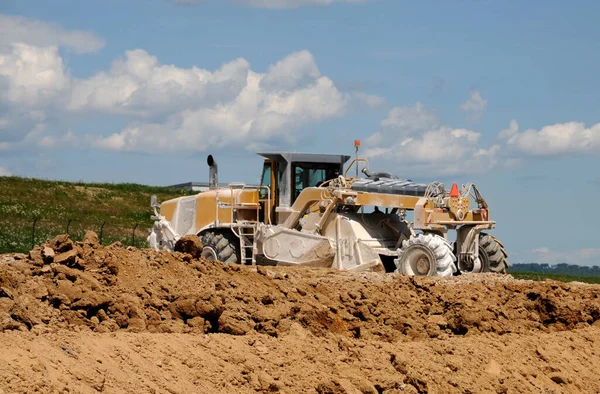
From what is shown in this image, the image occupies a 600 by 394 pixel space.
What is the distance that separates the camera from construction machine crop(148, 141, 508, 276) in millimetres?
19375

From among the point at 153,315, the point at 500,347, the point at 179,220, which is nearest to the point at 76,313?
the point at 153,315

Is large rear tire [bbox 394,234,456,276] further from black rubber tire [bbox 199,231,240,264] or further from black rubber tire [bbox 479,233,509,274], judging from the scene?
black rubber tire [bbox 199,231,240,264]

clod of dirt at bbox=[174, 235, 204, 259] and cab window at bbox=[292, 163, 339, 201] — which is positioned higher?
cab window at bbox=[292, 163, 339, 201]

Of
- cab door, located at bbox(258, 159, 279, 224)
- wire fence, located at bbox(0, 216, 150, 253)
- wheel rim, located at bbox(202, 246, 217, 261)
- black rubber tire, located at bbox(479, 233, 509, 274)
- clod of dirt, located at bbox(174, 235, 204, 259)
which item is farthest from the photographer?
wire fence, located at bbox(0, 216, 150, 253)

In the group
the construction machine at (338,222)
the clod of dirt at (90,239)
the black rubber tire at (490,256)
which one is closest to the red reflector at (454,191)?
the construction machine at (338,222)

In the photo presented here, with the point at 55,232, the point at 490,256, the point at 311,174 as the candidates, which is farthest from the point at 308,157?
the point at 55,232

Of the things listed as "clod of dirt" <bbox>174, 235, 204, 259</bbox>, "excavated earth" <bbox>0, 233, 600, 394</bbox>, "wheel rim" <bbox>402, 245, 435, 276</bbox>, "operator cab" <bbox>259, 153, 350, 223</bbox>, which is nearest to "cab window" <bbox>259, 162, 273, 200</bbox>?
"operator cab" <bbox>259, 153, 350, 223</bbox>

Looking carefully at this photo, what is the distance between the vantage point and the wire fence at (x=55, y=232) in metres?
30.5

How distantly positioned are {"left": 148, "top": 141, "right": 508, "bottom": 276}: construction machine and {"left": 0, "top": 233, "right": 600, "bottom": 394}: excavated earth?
366 centimetres

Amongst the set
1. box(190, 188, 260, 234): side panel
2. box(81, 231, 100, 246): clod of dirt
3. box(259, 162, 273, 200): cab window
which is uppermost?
box(259, 162, 273, 200): cab window

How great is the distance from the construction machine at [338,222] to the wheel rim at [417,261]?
0.02m

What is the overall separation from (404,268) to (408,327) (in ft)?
18.7

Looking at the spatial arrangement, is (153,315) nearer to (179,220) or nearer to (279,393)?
(279,393)

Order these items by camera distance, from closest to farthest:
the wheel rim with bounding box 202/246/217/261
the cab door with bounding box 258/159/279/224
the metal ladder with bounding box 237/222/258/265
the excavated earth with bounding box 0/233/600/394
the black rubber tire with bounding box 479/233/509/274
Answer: the excavated earth with bounding box 0/233/600/394 → the black rubber tire with bounding box 479/233/509/274 → the metal ladder with bounding box 237/222/258/265 → the wheel rim with bounding box 202/246/217/261 → the cab door with bounding box 258/159/279/224
